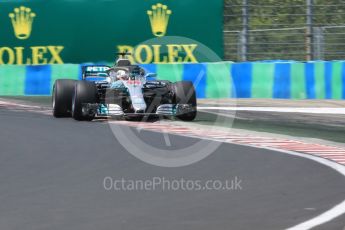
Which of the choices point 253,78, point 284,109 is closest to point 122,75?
point 284,109

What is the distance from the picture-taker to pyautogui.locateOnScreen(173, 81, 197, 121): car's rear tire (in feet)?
49.8

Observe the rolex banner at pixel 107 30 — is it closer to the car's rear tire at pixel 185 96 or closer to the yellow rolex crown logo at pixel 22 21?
the yellow rolex crown logo at pixel 22 21

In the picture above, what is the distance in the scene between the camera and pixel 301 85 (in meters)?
20.2

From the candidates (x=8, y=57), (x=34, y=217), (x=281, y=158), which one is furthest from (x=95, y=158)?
(x=8, y=57)

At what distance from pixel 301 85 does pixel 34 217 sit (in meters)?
13.8

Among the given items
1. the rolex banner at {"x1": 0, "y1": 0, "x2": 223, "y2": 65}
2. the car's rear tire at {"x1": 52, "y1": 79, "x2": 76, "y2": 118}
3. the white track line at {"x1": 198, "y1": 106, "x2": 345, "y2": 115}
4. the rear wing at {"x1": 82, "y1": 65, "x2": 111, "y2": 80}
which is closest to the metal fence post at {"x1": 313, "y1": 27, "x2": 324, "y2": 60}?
the rolex banner at {"x1": 0, "y1": 0, "x2": 223, "y2": 65}

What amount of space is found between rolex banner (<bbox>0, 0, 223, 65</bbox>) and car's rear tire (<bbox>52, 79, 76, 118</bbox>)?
6.18 m

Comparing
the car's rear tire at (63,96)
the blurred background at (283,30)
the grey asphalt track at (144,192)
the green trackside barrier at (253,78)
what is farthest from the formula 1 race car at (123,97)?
the blurred background at (283,30)

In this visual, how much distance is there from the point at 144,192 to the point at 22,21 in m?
14.8

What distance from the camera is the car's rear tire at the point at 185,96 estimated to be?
1518cm

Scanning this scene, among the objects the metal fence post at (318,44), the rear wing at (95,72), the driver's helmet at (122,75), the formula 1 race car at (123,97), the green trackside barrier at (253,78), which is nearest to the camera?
the formula 1 race car at (123,97)

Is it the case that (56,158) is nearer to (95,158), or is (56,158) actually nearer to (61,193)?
(95,158)

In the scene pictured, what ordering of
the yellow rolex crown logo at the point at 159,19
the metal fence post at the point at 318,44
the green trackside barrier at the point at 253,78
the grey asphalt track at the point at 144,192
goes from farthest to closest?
the yellow rolex crown logo at the point at 159,19, the metal fence post at the point at 318,44, the green trackside barrier at the point at 253,78, the grey asphalt track at the point at 144,192

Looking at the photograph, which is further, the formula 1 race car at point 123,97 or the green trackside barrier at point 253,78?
the green trackside barrier at point 253,78
